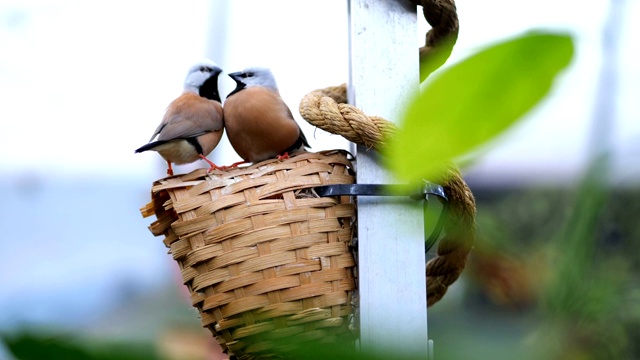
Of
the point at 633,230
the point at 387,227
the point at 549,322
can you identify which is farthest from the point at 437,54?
the point at 549,322

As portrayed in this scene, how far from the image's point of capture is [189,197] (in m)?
1.20

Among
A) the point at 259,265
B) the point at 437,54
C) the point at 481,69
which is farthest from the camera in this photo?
the point at 437,54

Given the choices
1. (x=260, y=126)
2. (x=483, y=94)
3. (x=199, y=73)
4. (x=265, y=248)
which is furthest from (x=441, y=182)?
(x=483, y=94)

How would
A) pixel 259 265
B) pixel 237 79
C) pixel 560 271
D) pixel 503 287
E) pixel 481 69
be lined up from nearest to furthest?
pixel 481 69
pixel 560 271
pixel 503 287
pixel 259 265
pixel 237 79

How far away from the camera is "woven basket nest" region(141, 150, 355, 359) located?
1.16 meters

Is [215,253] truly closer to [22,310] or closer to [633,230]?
[633,230]

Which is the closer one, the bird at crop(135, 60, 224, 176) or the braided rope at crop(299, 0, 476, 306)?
the braided rope at crop(299, 0, 476, 306)

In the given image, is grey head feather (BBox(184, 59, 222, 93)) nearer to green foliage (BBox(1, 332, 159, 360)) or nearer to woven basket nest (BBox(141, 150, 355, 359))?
woven basket nest (BBox(141, 150, 355, 359))

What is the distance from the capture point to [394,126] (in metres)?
1.13

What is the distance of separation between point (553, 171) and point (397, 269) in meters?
0.92

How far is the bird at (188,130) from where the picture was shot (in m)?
1.43

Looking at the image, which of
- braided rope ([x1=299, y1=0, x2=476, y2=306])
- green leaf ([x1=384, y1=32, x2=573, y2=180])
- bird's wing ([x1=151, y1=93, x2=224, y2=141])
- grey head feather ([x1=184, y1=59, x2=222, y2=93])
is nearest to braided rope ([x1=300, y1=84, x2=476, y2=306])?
braided rope ([x1=299, y1=0, x2=476, y2=306])

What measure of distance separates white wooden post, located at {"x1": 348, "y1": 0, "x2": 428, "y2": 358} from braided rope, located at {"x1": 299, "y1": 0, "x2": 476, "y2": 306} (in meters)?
0.04

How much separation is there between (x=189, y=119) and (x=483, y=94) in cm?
131
